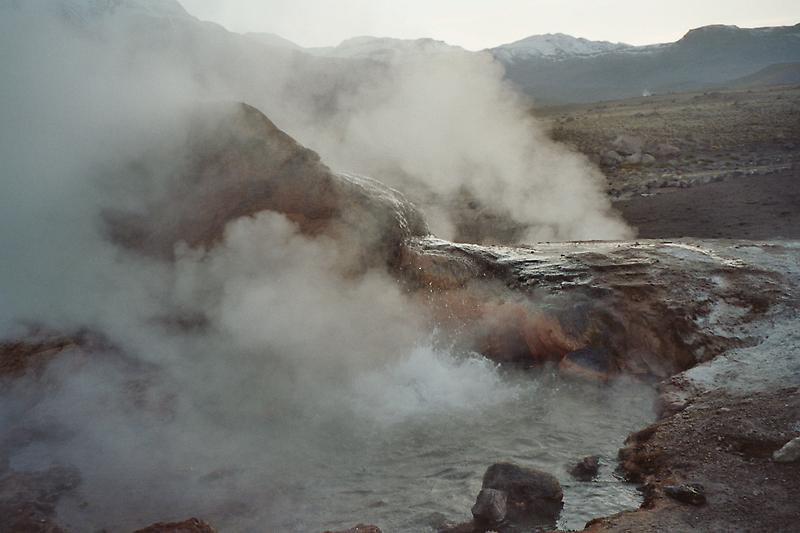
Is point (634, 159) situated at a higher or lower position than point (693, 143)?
lower

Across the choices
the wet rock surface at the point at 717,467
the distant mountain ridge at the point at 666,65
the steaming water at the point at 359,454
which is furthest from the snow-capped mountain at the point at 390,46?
the distant mountain ridge at the point at 666,65

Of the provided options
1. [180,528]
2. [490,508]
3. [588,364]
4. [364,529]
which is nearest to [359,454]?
[364,529]

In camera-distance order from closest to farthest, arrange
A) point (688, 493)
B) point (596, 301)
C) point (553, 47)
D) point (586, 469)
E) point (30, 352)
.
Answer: point (688, 493) → point (586, 469) → point (30, 352) → point (596, 301) → point (553, 47)

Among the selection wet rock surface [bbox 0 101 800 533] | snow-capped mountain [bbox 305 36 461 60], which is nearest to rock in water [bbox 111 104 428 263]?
wet rock surface [bbox 0 101 800 533]

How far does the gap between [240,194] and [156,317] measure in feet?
4.29

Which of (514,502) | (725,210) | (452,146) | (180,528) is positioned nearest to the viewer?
(180,528)

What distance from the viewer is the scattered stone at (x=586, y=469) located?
3.25m

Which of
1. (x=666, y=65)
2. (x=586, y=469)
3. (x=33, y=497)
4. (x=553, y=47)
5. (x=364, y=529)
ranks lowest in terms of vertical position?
(x=586, y=469)

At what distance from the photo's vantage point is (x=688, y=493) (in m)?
2.80

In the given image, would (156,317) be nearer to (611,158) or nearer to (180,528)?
(180,528)

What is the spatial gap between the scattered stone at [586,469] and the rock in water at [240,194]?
2.66 metres

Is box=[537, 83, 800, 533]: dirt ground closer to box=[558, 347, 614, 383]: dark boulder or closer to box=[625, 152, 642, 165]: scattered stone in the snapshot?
box=[625, 152, 642, 165]: scattered stone

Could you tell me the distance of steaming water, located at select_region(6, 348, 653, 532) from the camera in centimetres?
310

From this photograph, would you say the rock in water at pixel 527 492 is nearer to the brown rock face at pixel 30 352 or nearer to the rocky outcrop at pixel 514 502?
the rocky outcrop at pixel 514 502
